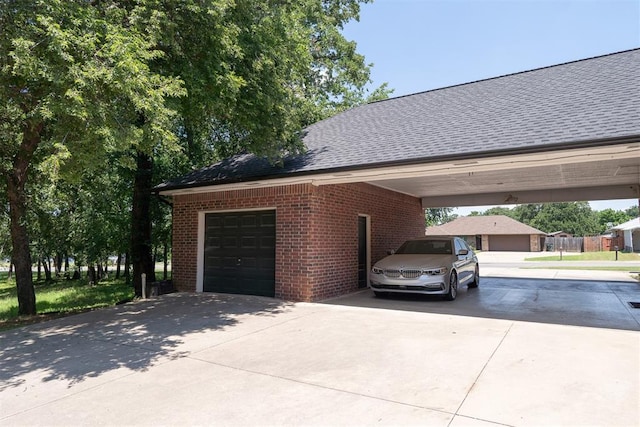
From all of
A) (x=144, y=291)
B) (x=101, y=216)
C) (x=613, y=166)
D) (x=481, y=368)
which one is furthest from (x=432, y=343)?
(x=101, y=216)

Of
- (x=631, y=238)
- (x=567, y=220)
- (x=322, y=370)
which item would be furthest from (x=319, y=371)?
(x=567, y=220)

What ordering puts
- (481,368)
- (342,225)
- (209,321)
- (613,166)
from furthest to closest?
(342,225)
(613,166)
(209,321)
(481,368)

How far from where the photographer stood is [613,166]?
8.73 metres

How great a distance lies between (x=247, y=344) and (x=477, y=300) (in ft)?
19.4

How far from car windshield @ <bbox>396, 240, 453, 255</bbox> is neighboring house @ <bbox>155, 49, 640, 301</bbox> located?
1.32 metres

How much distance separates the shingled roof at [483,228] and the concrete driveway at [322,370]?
4480 centimetres

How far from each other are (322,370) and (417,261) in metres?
5.40

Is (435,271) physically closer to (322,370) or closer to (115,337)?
(322,370)

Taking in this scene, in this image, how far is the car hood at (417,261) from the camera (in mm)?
9062

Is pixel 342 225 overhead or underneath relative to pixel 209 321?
overhead

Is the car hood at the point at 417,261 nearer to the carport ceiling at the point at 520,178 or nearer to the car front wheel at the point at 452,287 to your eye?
the car front wheel at the point at 452,287

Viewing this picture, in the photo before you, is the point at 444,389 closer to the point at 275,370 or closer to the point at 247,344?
the point at 275,370

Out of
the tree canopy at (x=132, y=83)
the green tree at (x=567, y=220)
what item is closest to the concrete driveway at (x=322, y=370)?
the tree canopy at (x=132, y=83)

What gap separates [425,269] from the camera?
8859 mm
